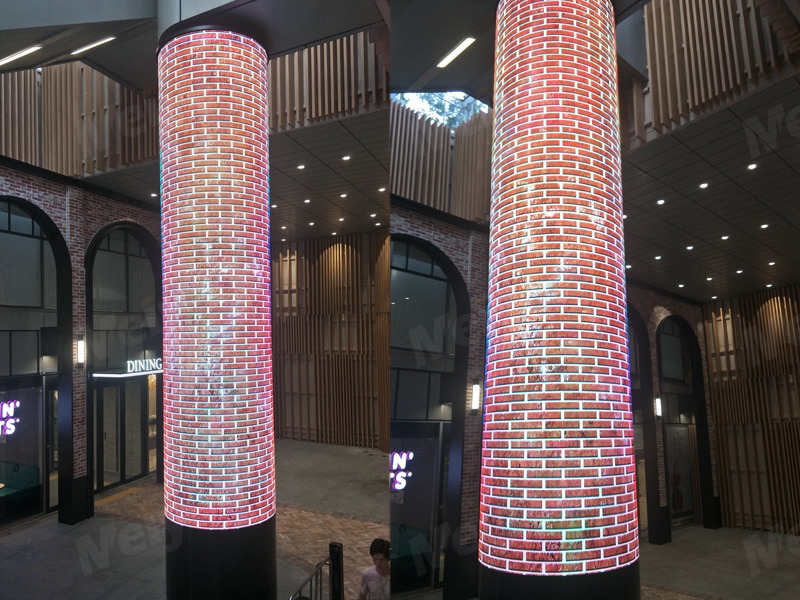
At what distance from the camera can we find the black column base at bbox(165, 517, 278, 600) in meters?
4.45

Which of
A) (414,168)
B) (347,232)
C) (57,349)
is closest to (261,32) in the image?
(414,168)

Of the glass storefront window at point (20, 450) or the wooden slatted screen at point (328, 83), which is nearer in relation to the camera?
the wooden slatted screen at point (328, 83)

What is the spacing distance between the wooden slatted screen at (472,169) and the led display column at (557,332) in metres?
1.43

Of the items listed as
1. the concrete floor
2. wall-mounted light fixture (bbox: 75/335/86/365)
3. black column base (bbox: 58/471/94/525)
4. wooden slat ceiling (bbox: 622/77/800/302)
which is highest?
wooden slat ceiling (bbox: 622/77/800/302)

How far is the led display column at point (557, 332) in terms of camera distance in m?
2.97

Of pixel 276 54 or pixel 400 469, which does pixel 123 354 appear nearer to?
pixel 400 469

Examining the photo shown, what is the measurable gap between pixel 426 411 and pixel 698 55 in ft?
12.5

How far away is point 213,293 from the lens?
455cm

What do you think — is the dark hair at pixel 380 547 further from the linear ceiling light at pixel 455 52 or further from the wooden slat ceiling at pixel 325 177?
the wooden slat ceiling at pixel 325 177

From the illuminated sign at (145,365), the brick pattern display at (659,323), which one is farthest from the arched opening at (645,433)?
the illuminated sign at (145,365)

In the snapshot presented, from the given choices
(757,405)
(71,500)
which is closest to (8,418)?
(71,500)

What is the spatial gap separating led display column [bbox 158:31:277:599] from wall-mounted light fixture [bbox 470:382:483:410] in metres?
1.79

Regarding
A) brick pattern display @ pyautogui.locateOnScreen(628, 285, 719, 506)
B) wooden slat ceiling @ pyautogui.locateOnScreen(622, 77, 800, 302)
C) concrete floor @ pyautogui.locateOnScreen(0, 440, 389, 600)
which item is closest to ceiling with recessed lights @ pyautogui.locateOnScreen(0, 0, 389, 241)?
wooden slat ceiling @ pyautogui.locateOnScreen(622, 77, 800, 302)

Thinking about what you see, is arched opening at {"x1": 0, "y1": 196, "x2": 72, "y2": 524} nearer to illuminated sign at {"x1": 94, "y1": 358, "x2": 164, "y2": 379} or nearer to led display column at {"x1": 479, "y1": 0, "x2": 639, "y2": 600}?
illuminated sign at {"x1": 94, "y1": 358, "x2": 164, "y2": 379}
